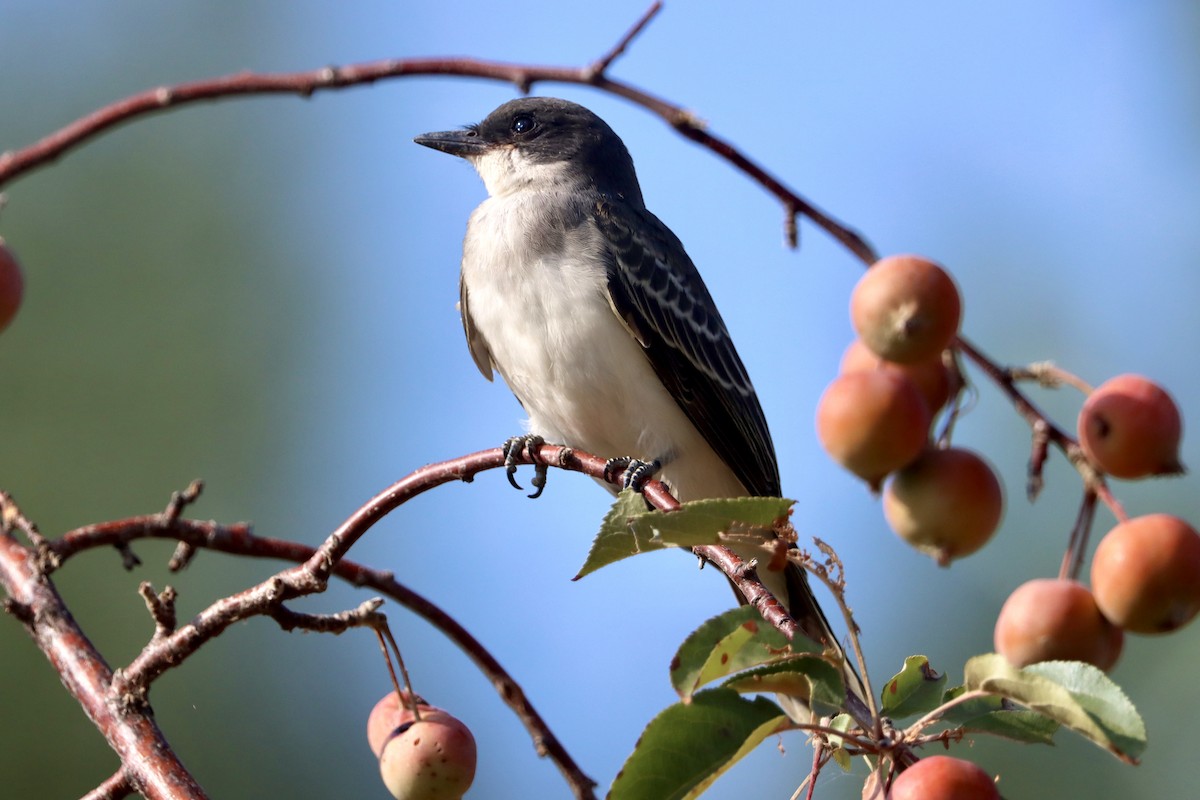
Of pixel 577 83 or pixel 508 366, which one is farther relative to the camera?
pixel 508 366

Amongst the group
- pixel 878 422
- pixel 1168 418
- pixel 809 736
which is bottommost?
pixel 809 736

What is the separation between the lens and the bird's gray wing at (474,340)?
5.52m

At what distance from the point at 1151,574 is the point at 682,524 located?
0.76m

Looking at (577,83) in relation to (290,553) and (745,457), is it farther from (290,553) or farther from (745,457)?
(745,457)

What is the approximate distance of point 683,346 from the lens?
532cm

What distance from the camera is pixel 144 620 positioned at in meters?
7.84

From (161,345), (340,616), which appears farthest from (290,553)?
(161,345)

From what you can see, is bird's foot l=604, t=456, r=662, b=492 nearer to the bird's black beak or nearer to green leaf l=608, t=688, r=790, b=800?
green leaf l=608, t=688, r=790, b=800

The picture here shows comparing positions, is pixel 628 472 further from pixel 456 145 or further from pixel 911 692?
pixel 456 145

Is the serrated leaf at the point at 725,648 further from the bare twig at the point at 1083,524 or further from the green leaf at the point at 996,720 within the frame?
the bare twig at the point at 1083,524

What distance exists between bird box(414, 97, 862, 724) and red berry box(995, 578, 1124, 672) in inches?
129

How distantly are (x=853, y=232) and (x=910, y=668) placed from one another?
103 cm

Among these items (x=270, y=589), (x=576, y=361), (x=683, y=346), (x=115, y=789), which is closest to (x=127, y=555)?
(x=270, y=589)

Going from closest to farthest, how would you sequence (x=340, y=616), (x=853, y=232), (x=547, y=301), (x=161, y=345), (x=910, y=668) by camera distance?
(x=853, y=232) < (x=910, y=668) < (x=340, y=616) < (x=547, y=301) < (x=161, y=345)
